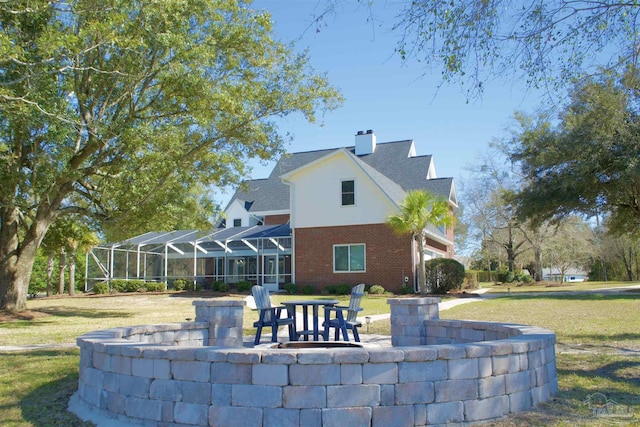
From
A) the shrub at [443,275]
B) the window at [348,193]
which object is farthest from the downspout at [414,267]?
the window at [348,193]

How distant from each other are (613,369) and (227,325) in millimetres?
6118

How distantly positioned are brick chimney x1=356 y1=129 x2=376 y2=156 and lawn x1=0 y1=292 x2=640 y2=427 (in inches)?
621

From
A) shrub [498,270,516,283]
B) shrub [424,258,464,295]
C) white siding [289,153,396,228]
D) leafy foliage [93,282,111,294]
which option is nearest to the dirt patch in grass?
leafy foliage [93,282,111,294]

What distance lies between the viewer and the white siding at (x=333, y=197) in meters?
25.6

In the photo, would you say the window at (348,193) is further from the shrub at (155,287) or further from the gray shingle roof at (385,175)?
the shrub at (155,287)

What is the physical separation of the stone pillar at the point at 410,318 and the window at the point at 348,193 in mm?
16385

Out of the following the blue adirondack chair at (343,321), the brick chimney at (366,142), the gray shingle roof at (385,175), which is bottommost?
the blue adirondack chair at (343,321)

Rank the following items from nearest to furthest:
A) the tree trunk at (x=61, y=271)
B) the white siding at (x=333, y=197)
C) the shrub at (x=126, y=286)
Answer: the white siding at (x=333, y=197) → the shrub at (x=126, y=286) → the tree trunk at (x=61, y=271)

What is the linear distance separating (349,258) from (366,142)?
10.2 metres

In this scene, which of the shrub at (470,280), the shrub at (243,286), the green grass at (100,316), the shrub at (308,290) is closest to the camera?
the green grass at (100,316)

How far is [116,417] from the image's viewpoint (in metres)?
5.64

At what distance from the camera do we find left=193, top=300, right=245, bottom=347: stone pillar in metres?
9.77

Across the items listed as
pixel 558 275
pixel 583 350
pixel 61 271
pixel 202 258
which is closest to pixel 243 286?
pixel 202 258

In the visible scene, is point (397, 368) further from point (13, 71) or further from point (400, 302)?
point (13, 71)
